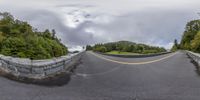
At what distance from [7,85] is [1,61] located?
4472 mm

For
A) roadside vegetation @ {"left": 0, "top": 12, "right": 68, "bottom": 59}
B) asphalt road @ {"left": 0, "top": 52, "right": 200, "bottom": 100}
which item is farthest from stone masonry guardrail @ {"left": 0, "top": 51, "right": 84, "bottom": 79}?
roadside vegetation @ {"left": 0, "top": 12, "right": 68, "bottom": 59}

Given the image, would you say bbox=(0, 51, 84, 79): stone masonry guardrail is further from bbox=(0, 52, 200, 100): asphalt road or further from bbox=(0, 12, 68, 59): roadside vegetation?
bbox=(0, 12, 68, 59): roadside vegetation

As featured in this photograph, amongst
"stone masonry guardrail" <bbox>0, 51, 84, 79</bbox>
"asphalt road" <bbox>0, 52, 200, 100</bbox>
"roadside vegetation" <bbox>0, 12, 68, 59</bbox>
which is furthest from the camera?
"roadside vegetation" <bbox>0, 12, 68, 59</bbox>

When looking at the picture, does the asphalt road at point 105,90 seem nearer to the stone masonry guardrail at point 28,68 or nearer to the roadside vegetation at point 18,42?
the stone masonry guardrail at point 28,68

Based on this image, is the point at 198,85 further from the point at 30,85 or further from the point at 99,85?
the point at 30,85

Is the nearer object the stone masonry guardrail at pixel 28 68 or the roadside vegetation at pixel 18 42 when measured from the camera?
the stone masonry guardrail at pixel 28 68

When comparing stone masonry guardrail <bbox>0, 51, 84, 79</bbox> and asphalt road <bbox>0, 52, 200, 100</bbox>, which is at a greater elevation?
stone masonry guardrail <bbox>0, 51, 84, 79</bbox>

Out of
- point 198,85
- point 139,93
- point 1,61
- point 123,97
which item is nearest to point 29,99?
point 123,97

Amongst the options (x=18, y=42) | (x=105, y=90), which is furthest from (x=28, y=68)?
(x=18, y=42)

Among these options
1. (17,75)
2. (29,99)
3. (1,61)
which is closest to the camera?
(29,99)

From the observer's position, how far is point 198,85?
1309 cm

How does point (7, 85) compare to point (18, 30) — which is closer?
point (7, 85)

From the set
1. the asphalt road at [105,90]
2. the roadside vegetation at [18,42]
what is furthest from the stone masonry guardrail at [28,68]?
the roadside vegetation at [18,42]

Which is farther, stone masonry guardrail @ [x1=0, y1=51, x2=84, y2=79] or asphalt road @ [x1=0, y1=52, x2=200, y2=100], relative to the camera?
stone masonry guardrail @ [x1=0, y1=51, x2=84, y2=79]
